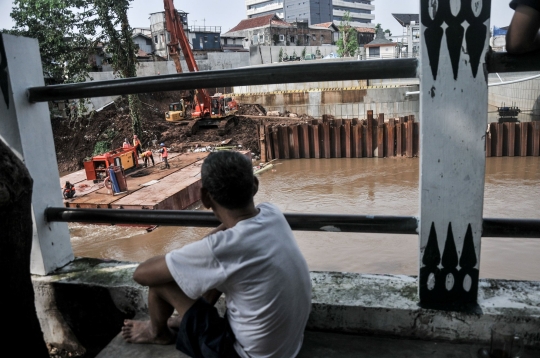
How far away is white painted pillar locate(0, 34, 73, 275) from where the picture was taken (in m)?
1.82

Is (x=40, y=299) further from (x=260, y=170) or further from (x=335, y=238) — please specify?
(x=260, y=170)

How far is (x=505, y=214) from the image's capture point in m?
10.2

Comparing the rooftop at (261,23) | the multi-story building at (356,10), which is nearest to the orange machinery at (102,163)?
the rooftop at (261,23)

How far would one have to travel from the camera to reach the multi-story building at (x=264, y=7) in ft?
262

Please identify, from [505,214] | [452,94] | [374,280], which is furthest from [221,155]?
[505,214]

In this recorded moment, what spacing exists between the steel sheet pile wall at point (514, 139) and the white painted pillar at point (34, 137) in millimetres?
16380

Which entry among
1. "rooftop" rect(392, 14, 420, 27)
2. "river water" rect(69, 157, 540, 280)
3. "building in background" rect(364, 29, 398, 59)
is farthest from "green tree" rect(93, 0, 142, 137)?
"rooftop" rect(392, 14, 420, 27)

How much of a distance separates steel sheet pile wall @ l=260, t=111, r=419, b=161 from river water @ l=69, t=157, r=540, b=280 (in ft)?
1.58

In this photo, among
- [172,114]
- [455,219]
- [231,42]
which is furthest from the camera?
[231,42]

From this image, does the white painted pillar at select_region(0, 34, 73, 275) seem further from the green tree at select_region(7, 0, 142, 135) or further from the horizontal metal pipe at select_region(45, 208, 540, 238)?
the green tree at select_region(7, 0, 142, 135)

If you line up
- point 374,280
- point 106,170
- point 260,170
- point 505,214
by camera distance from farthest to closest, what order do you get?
point 260,170 < point 106,170 < point 505,214 < point 374,280

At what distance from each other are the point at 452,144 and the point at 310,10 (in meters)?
76.4

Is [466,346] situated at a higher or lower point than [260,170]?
higher

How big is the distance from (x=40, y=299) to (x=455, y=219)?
183 cm
